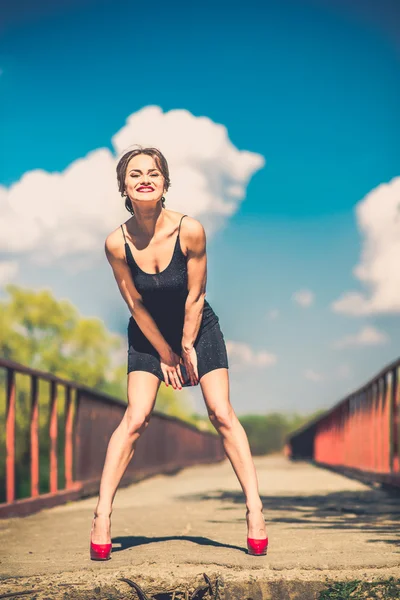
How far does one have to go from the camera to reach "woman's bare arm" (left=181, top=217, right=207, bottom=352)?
335 centimetres

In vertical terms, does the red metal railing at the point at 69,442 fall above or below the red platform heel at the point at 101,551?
above

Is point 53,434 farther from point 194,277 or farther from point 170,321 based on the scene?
point 194,277

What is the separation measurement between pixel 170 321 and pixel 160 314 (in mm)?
55

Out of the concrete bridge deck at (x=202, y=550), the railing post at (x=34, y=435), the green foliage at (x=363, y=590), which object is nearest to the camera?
the green foliage at (x=363, y=590)

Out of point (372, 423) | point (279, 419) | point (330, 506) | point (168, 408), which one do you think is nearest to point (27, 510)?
point (330, 506)

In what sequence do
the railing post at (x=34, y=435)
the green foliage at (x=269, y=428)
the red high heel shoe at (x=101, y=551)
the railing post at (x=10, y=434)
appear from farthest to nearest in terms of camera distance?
the green foliage at (x=269, y=428) → the railing post at (x=34, y=435) → the railing post at (x=10, y=434) → the red high heel shoe at (x=101, y=551)

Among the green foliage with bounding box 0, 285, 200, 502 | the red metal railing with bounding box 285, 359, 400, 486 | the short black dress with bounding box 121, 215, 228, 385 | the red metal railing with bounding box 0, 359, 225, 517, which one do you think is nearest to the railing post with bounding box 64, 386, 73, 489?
the red metal railing with bounding box 0, 359, 225, 517

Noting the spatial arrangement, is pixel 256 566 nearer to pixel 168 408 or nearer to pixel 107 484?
pixel 107 484

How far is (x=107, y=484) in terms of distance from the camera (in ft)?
10.8

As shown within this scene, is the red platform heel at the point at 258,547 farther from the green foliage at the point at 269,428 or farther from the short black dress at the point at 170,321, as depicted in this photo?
the green foliage at the point at 269,428

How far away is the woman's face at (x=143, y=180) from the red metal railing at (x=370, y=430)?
3.81m

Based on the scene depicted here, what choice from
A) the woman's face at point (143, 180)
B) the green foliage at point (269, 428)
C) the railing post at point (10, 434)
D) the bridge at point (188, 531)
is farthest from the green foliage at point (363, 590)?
the green foliage at point (269, 428)

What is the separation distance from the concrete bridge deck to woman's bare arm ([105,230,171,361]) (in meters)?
0.90

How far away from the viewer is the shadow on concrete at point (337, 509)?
4.32 meters
